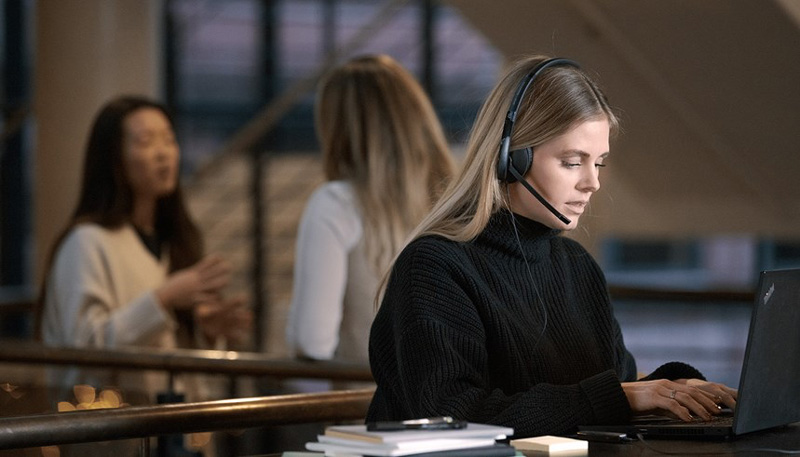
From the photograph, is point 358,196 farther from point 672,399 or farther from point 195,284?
point 672,399

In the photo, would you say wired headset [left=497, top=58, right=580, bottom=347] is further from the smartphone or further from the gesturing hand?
the smartphone

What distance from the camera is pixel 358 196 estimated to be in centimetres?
365

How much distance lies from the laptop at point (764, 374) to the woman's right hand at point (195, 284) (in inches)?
76.7

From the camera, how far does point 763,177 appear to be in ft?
19.7

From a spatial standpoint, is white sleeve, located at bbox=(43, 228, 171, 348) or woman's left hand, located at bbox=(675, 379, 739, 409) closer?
woman's left hand, located at bbox=(675, 379, 739, 409)

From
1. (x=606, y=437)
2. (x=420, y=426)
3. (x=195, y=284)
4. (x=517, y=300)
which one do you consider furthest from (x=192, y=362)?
(x=420, y=426)

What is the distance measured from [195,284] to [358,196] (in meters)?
0.69

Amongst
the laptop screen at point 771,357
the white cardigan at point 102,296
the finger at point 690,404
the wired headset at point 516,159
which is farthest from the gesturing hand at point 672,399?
the white cardigan at point 102,296

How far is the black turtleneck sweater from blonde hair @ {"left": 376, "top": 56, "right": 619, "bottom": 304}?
54mm

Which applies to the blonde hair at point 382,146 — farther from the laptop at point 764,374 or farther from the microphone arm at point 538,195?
the laptop at point 764,374

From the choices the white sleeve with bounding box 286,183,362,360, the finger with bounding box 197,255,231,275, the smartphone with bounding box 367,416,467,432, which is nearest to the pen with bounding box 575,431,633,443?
the smartphone with bounding box 367,416,467,432

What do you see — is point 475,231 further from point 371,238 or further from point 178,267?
point 178,267

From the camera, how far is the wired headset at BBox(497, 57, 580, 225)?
245cm

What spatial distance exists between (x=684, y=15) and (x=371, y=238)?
6.85ft
